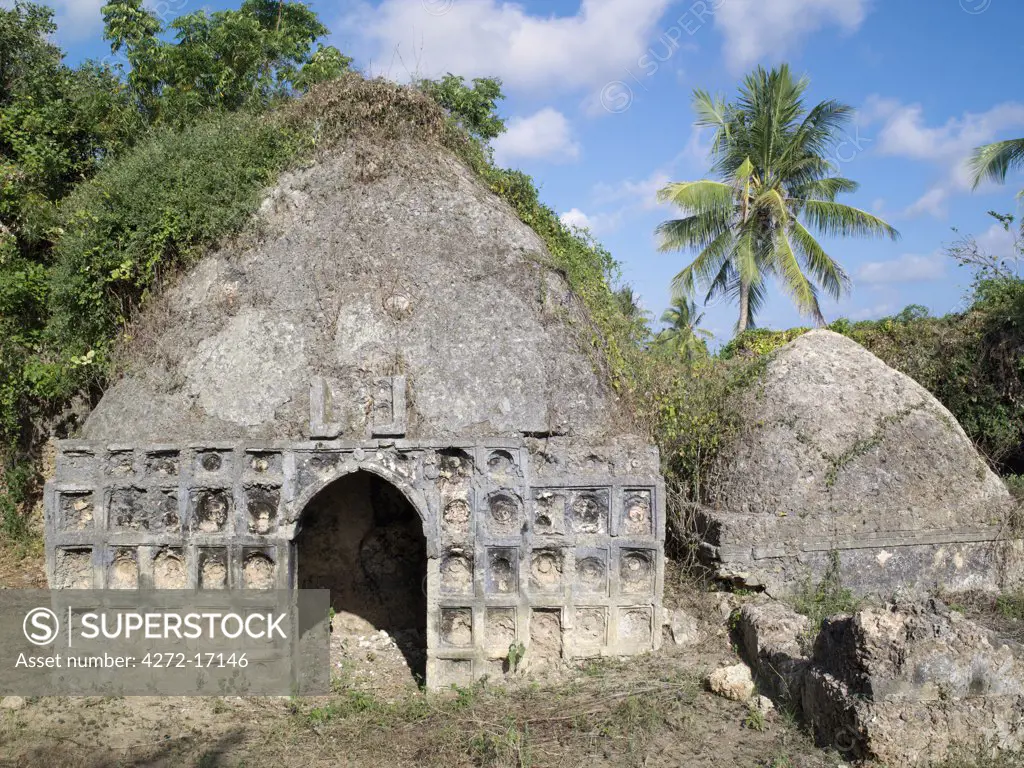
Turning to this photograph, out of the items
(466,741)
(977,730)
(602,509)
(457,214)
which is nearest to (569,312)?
(457,214)

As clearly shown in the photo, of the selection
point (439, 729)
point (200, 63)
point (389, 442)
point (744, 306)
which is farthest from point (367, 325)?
point (744, 306)

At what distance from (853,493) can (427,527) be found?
4793mm

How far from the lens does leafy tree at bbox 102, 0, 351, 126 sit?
1241cm

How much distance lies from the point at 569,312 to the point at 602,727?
4.12m

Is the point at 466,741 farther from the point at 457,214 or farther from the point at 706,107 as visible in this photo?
the point at 706,107

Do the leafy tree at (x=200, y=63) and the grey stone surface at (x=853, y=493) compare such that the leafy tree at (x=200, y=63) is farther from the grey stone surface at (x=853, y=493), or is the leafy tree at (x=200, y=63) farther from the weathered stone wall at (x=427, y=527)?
the grey stone surface at (x=853, y=493)

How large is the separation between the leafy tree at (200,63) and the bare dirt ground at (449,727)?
8.41 m

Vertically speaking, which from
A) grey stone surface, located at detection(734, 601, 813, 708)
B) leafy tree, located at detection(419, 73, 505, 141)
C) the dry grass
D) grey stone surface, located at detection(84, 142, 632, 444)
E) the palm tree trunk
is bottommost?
the dry grass

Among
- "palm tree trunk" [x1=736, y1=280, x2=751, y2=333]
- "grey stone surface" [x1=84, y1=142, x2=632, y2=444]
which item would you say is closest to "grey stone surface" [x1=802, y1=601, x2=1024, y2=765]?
"grey stone surface" [x1=84, y1=142, x2=632, y2=444]

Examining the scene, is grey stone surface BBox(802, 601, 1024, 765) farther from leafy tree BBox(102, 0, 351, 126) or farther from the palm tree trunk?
the palm tree trunk

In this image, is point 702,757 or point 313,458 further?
point 313,458

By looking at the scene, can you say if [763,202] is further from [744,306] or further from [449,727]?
[449,727]

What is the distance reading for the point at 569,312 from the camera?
8.55m

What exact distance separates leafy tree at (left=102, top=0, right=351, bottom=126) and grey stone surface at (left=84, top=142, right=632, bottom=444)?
169 inches
